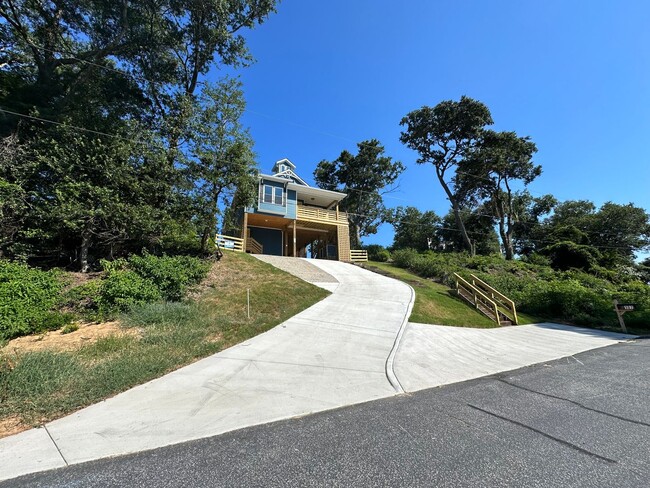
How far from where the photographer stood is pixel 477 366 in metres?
5.67

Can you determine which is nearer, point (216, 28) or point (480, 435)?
point (480, 435)

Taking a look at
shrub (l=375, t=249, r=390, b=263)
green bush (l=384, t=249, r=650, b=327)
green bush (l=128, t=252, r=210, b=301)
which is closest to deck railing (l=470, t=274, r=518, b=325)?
green bush (l=384, t=249, r=650, b=327)

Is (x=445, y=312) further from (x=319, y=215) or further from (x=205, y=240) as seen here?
(x=319, y=215)

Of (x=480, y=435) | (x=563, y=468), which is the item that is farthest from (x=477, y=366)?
(x=563, y=468)

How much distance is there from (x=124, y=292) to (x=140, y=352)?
306cm

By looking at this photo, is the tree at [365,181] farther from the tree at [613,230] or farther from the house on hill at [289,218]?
the tree at [613,230]

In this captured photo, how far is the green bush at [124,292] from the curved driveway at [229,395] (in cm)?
355

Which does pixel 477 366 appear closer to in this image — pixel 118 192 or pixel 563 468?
pixel 563 468

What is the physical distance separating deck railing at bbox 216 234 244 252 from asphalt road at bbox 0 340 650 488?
1601cm

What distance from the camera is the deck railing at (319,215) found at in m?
23.2

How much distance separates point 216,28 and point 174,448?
61.5ft

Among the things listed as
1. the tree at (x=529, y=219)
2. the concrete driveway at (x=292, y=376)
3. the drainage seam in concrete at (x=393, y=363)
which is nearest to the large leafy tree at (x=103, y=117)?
the concrete driveway at (x=292, y=376)

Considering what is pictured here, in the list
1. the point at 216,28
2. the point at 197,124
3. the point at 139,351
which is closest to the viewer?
the point at 139,351

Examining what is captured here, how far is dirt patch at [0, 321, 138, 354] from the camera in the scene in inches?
212
